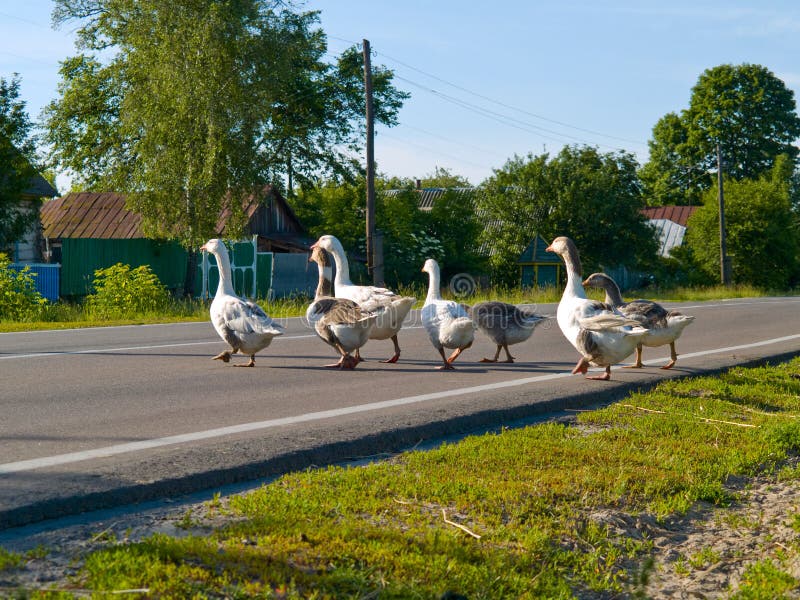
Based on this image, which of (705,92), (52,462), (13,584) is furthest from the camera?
(705,92)

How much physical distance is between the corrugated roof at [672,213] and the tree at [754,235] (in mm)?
13758

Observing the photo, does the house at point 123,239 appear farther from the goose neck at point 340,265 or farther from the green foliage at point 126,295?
the goose neck at point 340,265

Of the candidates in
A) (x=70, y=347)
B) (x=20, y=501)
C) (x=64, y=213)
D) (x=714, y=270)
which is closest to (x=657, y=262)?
(x=714, y=270)

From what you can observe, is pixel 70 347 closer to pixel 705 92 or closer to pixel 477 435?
pixel 477 435

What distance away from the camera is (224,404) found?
7453 millimetres

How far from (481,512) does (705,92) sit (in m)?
73.8

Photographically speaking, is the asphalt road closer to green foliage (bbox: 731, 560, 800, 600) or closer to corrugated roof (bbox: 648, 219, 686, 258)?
green foliage (bbox: 731, 560, 800, 600)

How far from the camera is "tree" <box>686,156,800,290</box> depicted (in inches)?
2020

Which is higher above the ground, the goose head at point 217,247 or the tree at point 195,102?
the tree at point 195,102

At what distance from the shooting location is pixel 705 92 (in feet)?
236

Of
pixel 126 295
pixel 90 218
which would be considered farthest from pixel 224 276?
pixel 90 218

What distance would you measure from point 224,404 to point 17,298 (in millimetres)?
13753

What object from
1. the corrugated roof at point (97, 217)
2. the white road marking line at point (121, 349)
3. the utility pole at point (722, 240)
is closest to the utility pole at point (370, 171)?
the corrugated roof at point (97, 217)

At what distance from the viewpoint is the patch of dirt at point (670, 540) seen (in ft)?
11.8
